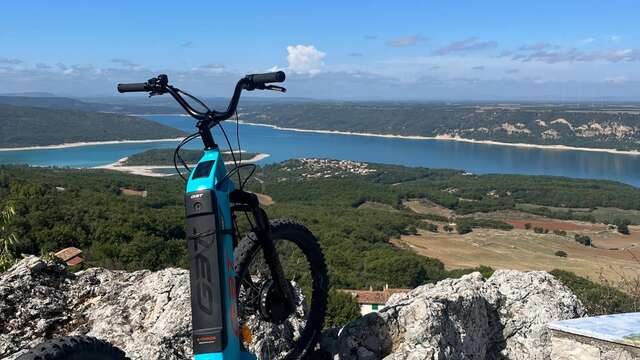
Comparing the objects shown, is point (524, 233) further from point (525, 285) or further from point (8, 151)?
point (8, 151)

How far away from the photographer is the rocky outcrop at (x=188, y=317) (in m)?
4.09

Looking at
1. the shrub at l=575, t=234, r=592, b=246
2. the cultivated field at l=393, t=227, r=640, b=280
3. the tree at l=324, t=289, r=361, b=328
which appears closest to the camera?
the tree at l=324, t=289, r=361, b=328

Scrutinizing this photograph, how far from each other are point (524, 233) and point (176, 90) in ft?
201

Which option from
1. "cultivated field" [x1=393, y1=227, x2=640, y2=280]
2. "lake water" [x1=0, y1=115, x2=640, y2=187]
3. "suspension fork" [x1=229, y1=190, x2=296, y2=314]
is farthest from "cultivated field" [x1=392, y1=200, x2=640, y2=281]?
"lake water" [x1=0, y1=115, x2=640, y2=187]

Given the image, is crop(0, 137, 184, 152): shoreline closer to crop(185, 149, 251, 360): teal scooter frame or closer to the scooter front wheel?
the scooter front wheel

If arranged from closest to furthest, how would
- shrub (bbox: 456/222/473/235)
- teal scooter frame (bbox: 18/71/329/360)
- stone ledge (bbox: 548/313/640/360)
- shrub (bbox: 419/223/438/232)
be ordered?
1. teal scooter frame (bbox: 18/71/329/360)
2. stone ledge (bbox: 548/313/640/360)
3. shrub (bbox: 456/222/473/235)
4. shrub (bbox: 419/223/438/232)

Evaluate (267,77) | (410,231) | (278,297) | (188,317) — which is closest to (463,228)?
(410,231)

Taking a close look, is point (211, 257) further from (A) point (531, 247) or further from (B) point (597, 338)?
(A) point (531, 247)

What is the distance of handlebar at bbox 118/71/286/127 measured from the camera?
11.7ft

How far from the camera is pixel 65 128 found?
538ft

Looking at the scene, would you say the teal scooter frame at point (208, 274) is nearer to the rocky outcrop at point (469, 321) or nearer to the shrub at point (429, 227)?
the rocky outcrop at point (469, 321)

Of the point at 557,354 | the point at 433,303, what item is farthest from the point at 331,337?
the point at 557,354

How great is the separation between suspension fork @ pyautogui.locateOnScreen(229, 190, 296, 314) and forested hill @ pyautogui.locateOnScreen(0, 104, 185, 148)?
518 feet

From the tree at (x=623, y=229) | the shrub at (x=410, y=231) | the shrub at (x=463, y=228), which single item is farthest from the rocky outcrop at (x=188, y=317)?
the tree at (x=623, y=229)
